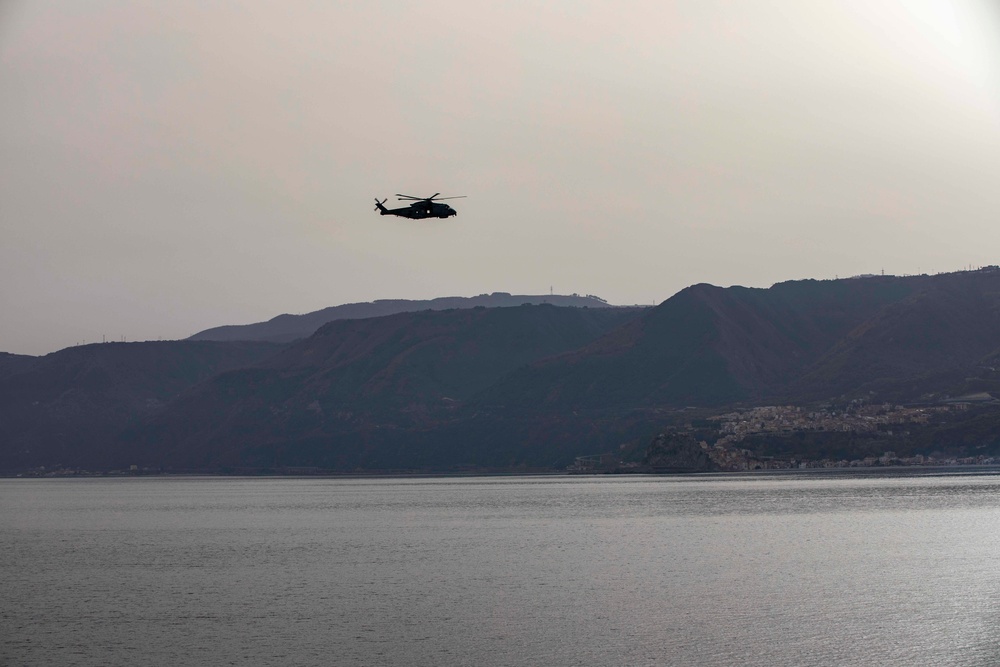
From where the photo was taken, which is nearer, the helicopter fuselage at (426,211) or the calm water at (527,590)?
the calm water at (527,590)

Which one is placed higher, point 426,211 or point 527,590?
point 426,211

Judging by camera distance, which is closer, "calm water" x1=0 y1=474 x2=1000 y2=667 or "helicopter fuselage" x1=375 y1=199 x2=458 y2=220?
"calm water" x1=0 y1=474 x2=1000 y2=667

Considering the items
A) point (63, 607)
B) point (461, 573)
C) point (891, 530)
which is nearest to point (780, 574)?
point (461, 573)

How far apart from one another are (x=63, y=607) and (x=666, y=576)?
40.2 m

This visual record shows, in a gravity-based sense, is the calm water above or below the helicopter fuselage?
below

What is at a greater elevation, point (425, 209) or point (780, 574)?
point (425, 209)

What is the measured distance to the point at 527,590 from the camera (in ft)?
273

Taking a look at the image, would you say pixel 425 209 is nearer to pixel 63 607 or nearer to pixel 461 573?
pixel 461 573

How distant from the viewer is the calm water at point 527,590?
205 feet

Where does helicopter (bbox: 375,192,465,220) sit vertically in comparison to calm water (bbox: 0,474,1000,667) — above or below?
above

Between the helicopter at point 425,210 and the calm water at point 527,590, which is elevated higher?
the helicopter at point 425,210

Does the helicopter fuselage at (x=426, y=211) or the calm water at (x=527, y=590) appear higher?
the helicopter fuselage at (x=426, y=211)

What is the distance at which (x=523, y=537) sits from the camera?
122 meters

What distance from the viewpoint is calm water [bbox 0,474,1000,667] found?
62.6 metres
